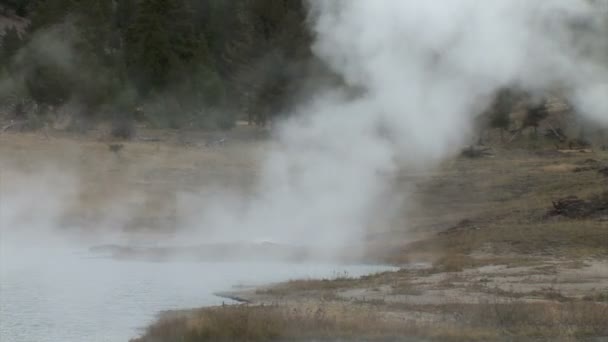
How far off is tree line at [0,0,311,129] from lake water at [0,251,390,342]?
79.6ft

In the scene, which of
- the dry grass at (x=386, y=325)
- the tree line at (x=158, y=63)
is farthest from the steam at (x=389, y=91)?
the dry grass at (x=386, y=325)

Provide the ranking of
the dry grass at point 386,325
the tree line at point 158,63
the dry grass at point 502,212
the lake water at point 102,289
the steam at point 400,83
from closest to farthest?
the dry grass at point 386,325, the lake water at point 102,289, the dry grass at point 502,212, the steam at point 400,83, the tree line at point 158,63

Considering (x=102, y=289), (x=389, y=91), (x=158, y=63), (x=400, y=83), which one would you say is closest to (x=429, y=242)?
(x=389, y=91)

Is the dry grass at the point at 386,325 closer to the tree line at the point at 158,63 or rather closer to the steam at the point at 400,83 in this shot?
the steam at the point at 400,83

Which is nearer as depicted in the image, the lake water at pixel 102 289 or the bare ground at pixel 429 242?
the bare ground at pixel 429 242

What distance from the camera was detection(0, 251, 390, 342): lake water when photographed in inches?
931

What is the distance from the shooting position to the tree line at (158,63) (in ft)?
210

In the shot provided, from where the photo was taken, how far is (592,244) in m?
32.8

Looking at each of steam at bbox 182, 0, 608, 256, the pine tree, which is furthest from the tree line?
steam at bbox 182, 0, 608, 256

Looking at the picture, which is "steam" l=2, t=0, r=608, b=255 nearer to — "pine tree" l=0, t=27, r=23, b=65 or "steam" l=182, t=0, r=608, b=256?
"steam" l=182, t=0, r=608, b=256

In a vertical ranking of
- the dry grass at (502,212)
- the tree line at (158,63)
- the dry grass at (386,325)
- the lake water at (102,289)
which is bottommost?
the dry grass at (386,325)

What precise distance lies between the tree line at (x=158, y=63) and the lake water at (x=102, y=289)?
24.2 m

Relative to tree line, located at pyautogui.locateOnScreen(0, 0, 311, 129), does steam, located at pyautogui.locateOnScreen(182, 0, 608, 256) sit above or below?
below

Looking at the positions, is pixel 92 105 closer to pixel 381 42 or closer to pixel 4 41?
pixel 4 41
